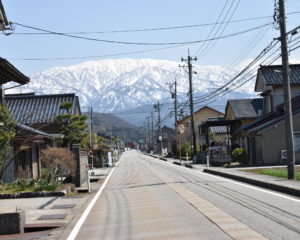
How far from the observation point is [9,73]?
18.2m

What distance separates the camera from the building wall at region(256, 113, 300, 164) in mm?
38219

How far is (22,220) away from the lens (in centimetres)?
1164

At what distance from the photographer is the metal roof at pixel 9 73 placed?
16.7 m

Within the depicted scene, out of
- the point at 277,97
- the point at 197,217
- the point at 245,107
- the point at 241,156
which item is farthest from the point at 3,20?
the point at 245,107

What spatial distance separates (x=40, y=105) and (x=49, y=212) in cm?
3928

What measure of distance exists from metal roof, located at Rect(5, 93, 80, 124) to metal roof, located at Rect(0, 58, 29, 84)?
30482 millimetres

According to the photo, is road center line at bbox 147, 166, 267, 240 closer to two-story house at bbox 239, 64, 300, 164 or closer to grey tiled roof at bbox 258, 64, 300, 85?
two-story house at bbox 239, 64, 300, 164

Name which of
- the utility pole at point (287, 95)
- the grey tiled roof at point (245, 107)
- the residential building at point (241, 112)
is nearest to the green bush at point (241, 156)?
the residential building at point (241, 112)

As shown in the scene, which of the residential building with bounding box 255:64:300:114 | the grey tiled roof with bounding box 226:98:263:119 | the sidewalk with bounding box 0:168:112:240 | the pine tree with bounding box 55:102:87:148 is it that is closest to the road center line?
the sidewalk with bounding box 0:168:112:240

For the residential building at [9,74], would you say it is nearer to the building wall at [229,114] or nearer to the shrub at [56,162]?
the shrub at [56,162]

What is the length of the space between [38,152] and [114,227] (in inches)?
939

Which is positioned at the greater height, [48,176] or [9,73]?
[9,73]

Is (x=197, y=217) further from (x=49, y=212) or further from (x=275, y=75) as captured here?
(x=275, y=75)

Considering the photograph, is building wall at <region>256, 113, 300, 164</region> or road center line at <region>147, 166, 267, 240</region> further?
building wall at <region>256, 113, 300, 164</region>
